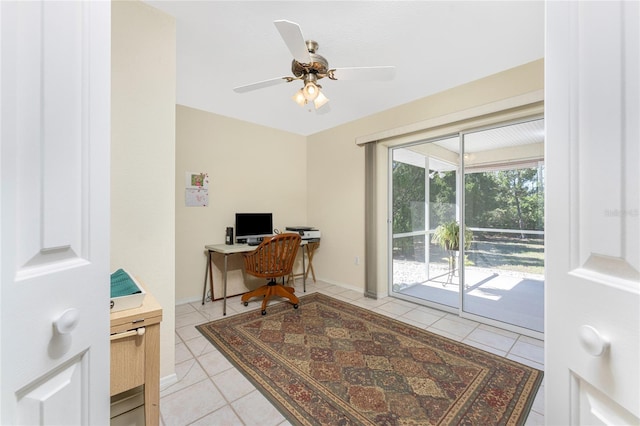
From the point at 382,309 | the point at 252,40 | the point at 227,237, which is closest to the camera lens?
the point at 252,40

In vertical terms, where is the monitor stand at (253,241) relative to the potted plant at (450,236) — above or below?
below

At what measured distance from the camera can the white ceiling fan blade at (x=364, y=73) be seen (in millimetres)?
1719

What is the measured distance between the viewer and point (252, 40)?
6.31 feet

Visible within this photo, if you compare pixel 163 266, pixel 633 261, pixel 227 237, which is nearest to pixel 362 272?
pixel 227 237

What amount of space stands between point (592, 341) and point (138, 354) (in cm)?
136

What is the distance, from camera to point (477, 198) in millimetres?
2688

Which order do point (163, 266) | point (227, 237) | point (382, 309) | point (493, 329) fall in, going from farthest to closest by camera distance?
point (227, 237)
point (382, 309)
point (493, 329)
point (163, 266)

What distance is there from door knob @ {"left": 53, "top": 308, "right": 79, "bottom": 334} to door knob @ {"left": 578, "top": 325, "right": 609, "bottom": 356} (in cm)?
93

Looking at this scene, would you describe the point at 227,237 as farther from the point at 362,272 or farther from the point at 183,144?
the point at 362,272

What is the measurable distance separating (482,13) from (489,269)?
2274 mm

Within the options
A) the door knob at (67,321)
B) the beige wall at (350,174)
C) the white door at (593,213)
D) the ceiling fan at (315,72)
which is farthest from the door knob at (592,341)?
the beige wall at (350,174)

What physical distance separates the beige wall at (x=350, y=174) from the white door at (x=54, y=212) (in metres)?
2.86

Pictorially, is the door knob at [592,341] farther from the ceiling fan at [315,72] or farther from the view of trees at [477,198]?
the view of trees at [477,198]

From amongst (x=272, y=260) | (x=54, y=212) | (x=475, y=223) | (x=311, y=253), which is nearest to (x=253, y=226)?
(x=272, y=260)
